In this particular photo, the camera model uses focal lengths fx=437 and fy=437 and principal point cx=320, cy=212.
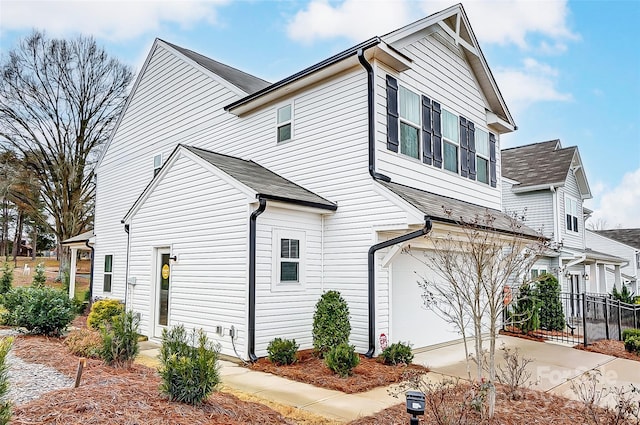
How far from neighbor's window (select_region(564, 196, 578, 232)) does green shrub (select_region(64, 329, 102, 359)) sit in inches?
767

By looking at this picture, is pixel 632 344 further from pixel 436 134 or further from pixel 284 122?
pixel 284 122

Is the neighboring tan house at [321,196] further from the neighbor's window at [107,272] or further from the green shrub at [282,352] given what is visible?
the neighbor's window at [107,272]

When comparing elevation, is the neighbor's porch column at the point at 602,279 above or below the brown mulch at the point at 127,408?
above

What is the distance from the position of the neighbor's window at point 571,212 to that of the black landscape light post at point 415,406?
19.0 meters

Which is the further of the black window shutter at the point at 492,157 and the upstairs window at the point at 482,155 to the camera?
the black window shutter at the point at 492,157

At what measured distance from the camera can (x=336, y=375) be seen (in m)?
6.96

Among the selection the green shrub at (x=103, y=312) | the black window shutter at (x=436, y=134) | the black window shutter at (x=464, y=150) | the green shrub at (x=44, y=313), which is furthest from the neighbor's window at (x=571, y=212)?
the green shrub at (x=44, y=313)

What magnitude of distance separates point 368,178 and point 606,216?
7106cm

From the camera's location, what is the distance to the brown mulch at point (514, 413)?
4957 millimetres

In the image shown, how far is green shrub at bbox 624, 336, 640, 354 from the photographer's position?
10.4 metres

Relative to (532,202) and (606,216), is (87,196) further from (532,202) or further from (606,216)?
(606,216)

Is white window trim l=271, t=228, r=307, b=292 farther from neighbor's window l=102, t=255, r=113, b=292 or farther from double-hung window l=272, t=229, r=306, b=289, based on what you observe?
neighbor's window l=102, t=255, r=113, b=292

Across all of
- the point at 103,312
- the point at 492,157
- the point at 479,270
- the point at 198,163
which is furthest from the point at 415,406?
the point at 492,157

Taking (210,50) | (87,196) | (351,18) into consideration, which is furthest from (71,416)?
(87,196)
